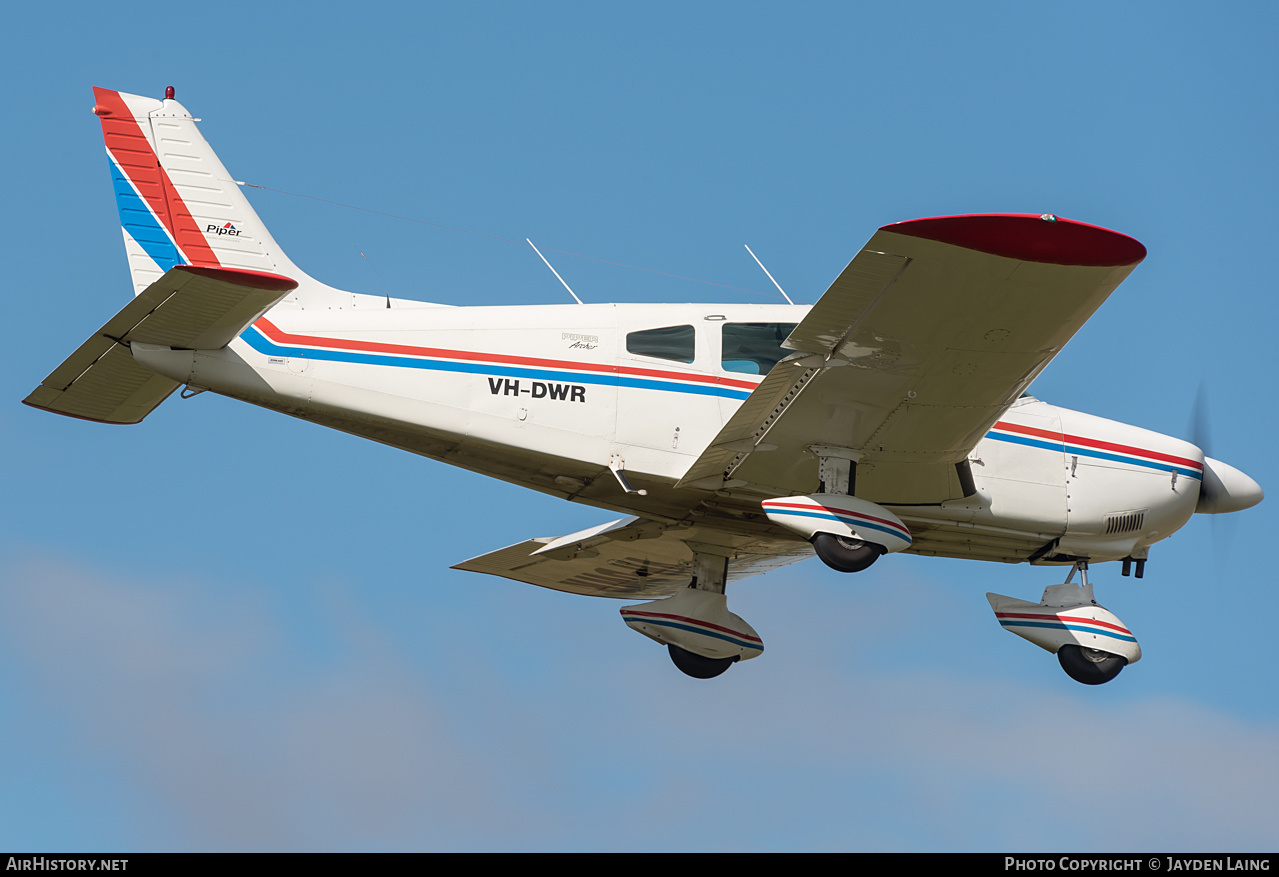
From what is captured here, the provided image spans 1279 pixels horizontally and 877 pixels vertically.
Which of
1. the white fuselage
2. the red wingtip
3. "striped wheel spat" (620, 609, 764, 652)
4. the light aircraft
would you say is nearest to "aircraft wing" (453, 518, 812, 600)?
the light aircraft

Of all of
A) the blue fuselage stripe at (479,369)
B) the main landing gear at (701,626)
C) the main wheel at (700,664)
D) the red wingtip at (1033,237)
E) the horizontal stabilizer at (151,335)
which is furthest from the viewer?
the main wheel at (700,664)

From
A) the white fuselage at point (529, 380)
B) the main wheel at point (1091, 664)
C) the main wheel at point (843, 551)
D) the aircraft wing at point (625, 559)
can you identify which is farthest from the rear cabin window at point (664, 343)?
the main wheel at point (1091, 664)

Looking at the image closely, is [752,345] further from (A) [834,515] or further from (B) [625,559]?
(B) [625,559]

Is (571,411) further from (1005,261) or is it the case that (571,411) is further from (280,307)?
(1005,261)

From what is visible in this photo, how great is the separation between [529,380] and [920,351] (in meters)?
Answer: 3.40

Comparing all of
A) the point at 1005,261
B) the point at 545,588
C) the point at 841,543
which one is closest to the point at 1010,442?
the point at 841,543

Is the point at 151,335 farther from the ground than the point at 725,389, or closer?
closer

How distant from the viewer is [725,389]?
12.8 m

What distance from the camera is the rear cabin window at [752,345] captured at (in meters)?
12.9

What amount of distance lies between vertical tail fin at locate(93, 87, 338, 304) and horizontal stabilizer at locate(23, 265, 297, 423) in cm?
103

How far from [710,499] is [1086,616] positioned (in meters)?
4.02

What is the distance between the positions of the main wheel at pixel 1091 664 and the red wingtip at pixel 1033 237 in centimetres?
499

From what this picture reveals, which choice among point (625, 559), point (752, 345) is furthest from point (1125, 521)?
point (625, 559)

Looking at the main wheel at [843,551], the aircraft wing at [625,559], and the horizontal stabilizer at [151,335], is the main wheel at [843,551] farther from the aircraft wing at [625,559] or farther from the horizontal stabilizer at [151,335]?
the horizontal stabilizer at [151,335]
